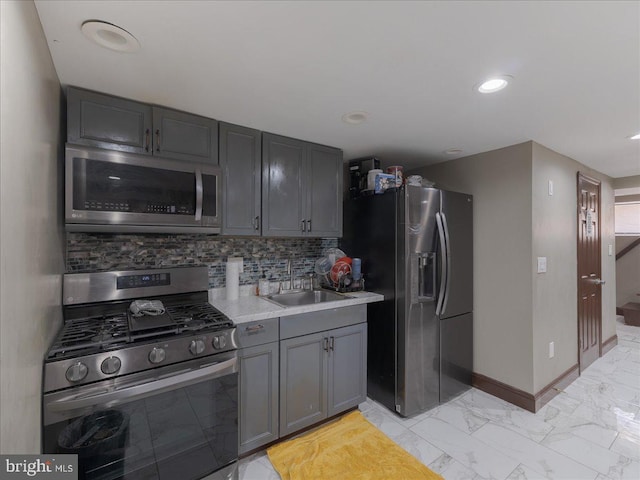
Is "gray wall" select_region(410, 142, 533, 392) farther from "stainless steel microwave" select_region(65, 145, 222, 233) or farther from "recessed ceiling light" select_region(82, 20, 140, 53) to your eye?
"recessed ceiling light" select_region(82, 20, 140, 53)

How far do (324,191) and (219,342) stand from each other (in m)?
1.52

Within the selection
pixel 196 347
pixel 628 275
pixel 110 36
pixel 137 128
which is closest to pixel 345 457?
pixel 196 347

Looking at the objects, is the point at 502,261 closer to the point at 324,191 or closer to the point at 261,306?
the point at 324,191

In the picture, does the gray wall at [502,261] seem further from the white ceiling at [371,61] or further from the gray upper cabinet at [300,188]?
the gray upper cabinet at [300,188]

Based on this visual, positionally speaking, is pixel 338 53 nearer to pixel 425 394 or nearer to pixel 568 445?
pixel 425 394

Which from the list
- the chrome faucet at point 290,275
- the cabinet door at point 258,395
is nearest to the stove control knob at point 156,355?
the cabinet door at point 258,395

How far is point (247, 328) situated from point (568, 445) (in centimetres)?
236

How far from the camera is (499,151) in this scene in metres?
2.66

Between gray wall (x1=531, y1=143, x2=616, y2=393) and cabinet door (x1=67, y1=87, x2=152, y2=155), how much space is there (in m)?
2.96

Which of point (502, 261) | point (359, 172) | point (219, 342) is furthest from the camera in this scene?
point (359, 172)

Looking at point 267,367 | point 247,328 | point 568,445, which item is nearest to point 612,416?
point 568,445

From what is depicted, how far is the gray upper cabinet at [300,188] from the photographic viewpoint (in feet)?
7.48

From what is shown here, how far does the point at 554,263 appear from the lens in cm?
272

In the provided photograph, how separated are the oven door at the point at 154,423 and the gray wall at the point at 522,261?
233 centimetres
